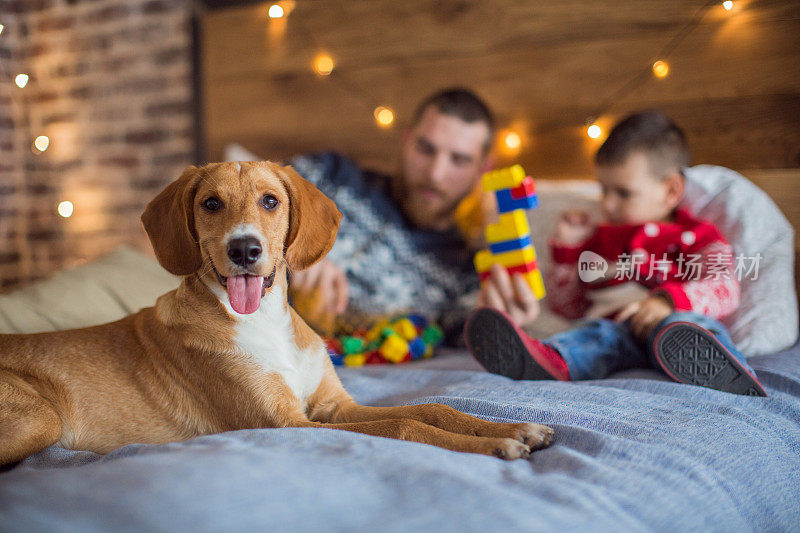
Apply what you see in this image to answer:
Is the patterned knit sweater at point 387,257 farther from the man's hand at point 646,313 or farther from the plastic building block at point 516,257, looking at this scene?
the man's hand at point 646,313

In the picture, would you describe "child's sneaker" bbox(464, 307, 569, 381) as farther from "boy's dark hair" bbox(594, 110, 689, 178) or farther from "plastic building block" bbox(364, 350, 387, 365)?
"boy's dark hair" bbox(594, 110, 689, 178)

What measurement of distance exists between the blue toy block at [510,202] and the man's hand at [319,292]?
0.70 metres

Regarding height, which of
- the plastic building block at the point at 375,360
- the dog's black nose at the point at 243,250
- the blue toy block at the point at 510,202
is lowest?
the plastic building block at the point at 375,360

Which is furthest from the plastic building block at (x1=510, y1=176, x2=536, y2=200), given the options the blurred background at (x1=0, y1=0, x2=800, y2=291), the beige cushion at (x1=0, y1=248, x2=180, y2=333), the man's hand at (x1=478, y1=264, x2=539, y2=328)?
the beige cushion at (x1=0, y1=248, x2=180, y2=333)

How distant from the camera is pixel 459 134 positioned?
8.23 feet

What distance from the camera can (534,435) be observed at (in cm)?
115

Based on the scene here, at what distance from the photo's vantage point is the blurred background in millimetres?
2422

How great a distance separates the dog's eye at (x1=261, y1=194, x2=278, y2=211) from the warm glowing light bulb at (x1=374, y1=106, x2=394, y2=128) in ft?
5.92

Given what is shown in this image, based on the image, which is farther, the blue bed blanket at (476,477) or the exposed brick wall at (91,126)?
the exposed brick wall at (91,126)

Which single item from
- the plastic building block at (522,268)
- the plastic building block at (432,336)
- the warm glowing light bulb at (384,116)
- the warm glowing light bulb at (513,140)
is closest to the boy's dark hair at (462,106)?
the warm glowing light bulb at (513,140)

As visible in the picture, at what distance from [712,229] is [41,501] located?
82.8 inches

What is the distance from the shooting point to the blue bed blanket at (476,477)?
2.52 feet

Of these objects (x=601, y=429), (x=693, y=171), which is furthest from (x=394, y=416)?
A: (x=693, y=171)

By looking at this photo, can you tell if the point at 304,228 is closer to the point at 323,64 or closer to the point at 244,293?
the point at 244,293
